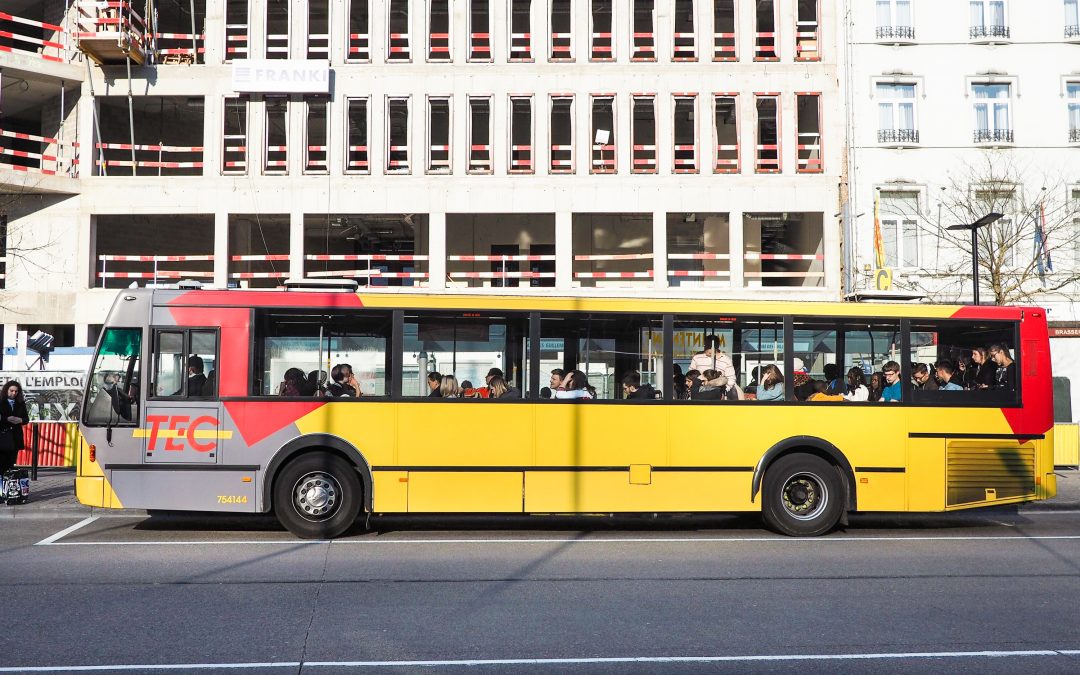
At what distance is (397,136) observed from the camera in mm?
28672

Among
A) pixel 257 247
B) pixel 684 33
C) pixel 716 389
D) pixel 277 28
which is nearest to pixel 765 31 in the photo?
pixel 684 33

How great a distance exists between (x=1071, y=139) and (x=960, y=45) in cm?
428

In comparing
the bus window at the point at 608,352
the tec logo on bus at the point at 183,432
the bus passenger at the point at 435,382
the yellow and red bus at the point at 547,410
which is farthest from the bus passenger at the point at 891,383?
the tec logo on bus at the point at 183,432

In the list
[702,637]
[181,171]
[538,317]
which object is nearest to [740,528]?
[538,317]

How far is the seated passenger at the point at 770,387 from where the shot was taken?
1160cm

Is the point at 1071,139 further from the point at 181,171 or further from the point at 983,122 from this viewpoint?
the point at 181,171

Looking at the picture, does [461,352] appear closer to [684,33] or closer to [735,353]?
[735,353]

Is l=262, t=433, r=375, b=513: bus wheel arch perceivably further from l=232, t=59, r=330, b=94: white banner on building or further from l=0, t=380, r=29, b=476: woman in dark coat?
l=232, t=59, r=330, b=94: white banner on building

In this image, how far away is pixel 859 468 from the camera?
11609 millimetres

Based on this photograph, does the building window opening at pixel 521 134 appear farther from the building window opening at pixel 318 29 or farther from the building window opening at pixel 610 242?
the building window opening at pixel 318 29

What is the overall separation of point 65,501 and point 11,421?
164 cm

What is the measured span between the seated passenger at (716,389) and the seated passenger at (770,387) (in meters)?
0.31

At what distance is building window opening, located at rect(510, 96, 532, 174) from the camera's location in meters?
28.2

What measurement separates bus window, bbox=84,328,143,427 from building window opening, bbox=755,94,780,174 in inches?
837
